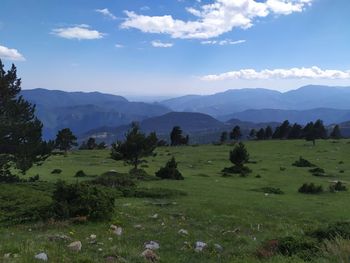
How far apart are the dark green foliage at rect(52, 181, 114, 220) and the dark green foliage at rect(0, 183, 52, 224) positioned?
1.87ft

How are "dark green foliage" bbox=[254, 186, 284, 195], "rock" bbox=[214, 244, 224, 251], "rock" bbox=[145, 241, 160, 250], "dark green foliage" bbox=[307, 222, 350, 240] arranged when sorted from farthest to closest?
"dark green foliage" bbox=[254, 186, 284, 195] < "rock" bbox=[214, 244, 224, 251] < "rock" bbox=[145, 241, 160, 250] < "dark green foliage" bbox=[307, 222, 350, 240]

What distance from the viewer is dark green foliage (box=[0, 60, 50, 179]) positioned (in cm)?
3588

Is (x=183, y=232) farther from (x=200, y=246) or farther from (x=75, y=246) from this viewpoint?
(x=75, y=246)

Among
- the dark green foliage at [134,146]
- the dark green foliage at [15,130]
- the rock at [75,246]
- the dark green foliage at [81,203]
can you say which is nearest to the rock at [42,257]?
the rock at [75,246]

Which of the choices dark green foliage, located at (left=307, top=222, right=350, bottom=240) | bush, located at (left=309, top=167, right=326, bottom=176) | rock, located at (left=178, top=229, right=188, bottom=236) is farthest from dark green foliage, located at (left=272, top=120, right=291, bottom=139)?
dark green foliage, located at (left=307, top=222, right=350, bottom=240)

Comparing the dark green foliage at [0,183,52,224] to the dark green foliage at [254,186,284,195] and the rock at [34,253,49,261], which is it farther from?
the dark green foliage at [254,186,284,195]

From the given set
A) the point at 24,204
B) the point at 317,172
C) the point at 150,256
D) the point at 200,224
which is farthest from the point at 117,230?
the point at 317,172

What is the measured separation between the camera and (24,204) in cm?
2419

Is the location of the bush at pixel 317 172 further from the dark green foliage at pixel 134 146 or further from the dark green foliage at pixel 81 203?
the dark green foliage at pixel 81 203

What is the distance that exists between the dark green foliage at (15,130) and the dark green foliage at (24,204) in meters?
3.54

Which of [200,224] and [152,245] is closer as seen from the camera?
[152,245]

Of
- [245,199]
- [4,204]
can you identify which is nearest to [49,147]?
[4,204]

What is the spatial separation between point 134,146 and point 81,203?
27.4m

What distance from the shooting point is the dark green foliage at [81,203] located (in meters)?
20.0
